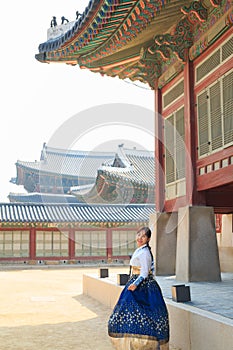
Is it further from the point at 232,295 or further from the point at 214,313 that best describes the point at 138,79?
the point at 214,313

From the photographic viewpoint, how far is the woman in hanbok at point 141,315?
199 inches

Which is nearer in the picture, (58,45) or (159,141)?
(58,45)

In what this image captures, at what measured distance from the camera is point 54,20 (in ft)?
39.1

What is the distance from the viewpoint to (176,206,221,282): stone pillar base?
932 centimetres

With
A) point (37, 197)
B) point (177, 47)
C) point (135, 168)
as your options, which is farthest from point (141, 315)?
point (37, 197)

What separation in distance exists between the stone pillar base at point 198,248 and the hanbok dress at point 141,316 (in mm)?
4245

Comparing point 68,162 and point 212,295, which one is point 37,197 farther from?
point 212,295

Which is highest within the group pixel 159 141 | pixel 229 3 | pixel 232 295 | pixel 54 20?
pixel 54 20

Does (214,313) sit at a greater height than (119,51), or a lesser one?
lesser

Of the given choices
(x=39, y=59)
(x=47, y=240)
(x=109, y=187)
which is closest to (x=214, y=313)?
(x=39, y=59)

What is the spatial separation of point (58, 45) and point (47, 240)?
69.9 feet

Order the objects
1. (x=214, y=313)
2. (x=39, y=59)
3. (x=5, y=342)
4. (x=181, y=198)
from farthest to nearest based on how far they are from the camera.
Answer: (x=39, y=59) < (x=181, y=198) < (x=5, y=342) < (x=214, y=313)

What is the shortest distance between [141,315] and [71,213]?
27164 mm

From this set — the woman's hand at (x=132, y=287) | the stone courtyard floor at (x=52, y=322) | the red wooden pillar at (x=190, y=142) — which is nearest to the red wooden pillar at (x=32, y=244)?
the stone courtyard floor at (x=52, y=322)
